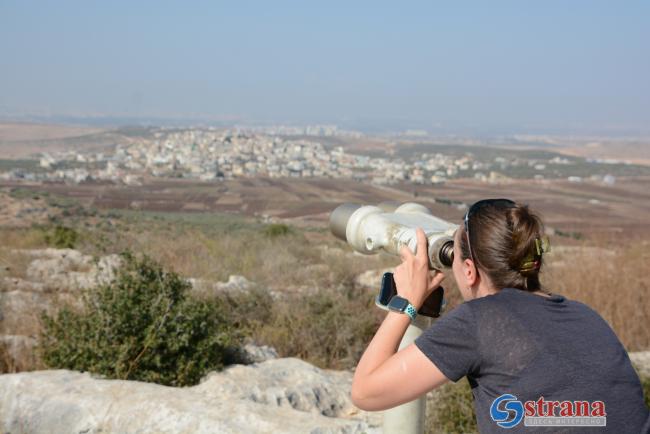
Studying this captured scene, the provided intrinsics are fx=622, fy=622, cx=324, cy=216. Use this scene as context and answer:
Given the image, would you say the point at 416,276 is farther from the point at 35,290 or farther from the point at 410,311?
the point at 35,290

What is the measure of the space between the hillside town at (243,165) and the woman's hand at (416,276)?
101ft

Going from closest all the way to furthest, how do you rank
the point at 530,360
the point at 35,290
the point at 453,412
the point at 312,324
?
the point at 530,360 < the point at 453,412 < the point at 312,324 < the point at 35,290

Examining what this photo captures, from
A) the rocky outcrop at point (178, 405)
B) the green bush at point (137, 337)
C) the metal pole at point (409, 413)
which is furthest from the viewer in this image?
the green bush at point (137, 337)

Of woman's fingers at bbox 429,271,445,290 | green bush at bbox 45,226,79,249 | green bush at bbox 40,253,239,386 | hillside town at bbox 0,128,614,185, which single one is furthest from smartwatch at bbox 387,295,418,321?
hillside town at bbox 0,128,614,185

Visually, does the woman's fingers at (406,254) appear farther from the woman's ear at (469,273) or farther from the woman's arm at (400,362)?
the woman's ear at (469,273)

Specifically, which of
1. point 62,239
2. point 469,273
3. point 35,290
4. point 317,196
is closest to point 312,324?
point 35,290

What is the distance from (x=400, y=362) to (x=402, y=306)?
0.65 ft

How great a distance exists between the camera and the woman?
5.12 feet

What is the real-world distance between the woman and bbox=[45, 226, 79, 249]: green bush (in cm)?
1000

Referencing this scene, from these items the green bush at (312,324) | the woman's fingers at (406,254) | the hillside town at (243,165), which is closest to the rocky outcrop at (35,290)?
the green bush at (312,324)

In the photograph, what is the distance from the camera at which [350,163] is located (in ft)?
183

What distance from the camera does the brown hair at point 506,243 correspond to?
164cm

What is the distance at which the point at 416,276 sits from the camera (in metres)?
1.83

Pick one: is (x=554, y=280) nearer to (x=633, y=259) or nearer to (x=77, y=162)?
(x=633, y=259)
